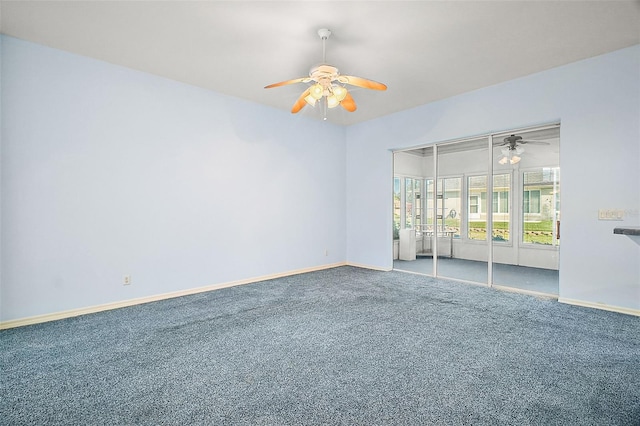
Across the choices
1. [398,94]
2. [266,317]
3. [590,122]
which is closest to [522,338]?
[266,317]

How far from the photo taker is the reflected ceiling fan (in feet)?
15.3

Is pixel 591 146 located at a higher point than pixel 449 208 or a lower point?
higher

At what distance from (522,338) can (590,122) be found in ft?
8.95

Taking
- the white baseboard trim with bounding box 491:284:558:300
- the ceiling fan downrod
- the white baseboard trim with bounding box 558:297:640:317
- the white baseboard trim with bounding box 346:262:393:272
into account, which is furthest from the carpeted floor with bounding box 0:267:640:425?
the ceiling fan downrod

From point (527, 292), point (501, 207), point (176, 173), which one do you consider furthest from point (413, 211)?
point (176, 173)

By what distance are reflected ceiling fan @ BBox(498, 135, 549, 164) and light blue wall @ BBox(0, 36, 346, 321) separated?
3.25 m

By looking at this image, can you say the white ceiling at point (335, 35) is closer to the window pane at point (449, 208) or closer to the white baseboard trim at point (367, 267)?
the window pane at point (449, 208)

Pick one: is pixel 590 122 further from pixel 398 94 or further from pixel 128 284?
pixel 128 284

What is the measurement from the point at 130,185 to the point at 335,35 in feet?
9.68

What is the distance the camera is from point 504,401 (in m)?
1.96

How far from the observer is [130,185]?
3.99 meters

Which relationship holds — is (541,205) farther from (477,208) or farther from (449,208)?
(449,208)

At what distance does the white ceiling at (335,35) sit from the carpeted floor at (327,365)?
9.45 feet

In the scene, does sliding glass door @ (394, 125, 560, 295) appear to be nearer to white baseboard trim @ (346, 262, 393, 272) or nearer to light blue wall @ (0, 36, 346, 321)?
white baseboard trim @ (346, 262, 393, 272)
